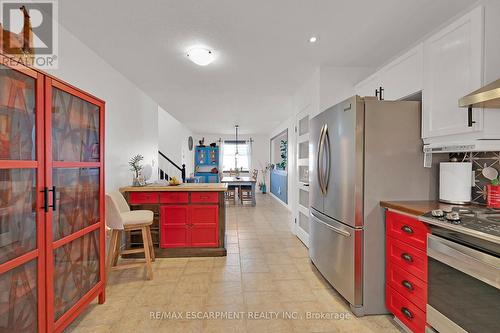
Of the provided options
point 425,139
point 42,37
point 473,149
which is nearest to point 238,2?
point 42,37

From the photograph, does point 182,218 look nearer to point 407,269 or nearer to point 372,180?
point 372,180

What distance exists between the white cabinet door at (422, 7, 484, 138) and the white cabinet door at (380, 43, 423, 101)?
8 centimetres

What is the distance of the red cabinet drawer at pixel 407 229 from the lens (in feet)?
5.32

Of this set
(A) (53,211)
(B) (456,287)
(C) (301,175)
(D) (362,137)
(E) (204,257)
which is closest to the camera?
(B) (456,287)

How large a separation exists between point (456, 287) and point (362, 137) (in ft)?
3.69

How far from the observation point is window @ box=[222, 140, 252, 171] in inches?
399

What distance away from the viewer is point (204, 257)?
3.24m

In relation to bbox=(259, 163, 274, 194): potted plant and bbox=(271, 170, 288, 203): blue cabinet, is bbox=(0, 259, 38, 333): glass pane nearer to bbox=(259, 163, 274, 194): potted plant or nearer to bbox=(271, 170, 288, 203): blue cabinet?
bbox=(271, 170, 288, 203): blue cabinet

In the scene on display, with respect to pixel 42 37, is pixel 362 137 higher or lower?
lower

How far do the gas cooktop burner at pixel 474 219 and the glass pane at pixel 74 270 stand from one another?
2.41 metres

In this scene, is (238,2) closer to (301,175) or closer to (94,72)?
(94,72)

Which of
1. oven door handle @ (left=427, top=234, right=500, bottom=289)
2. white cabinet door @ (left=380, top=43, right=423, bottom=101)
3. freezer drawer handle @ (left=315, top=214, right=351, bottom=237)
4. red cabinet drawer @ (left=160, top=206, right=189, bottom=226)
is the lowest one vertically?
red cabinet drawer @ (left=160, top=206, right=189, bottom=226)

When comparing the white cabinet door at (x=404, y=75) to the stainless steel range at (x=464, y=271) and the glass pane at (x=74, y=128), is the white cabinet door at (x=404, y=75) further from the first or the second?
the glass pane at (x=74, y=128)

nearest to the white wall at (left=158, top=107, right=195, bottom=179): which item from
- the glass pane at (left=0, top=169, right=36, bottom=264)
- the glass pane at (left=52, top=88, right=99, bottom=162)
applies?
the glass pane at (left=52, top=88, right=99, bottom=162)
